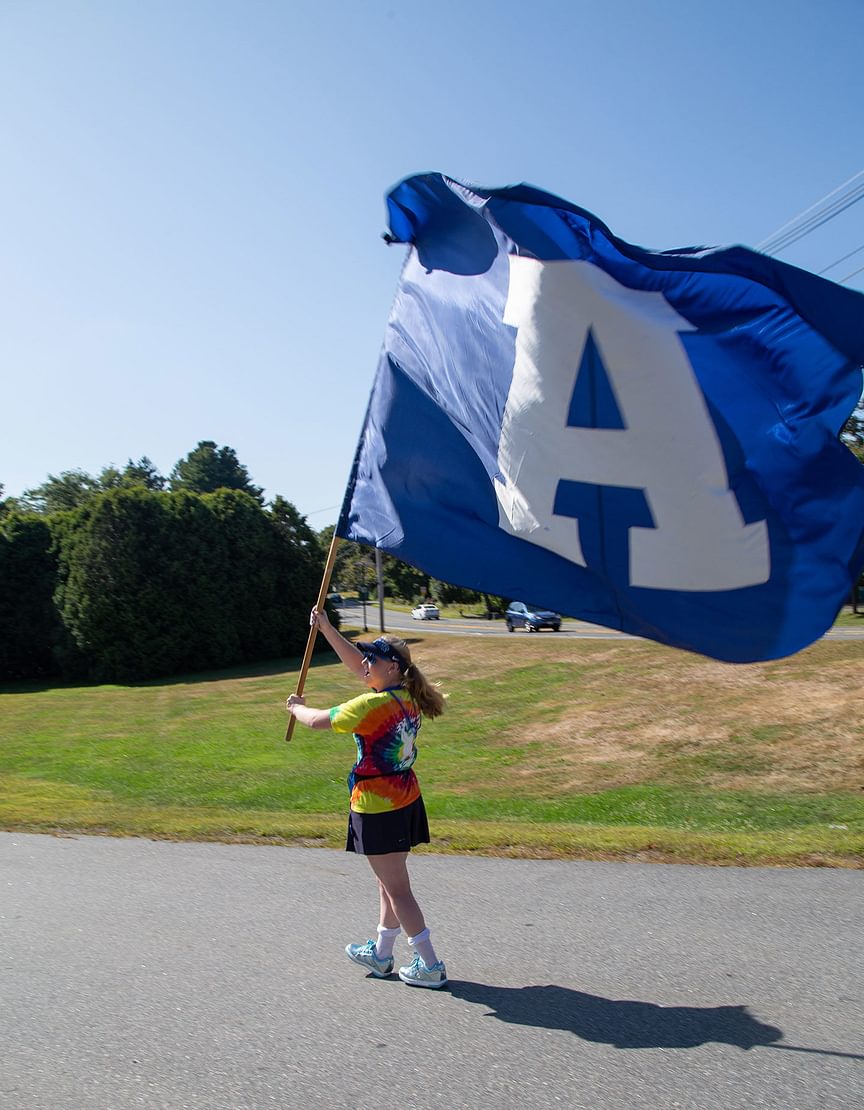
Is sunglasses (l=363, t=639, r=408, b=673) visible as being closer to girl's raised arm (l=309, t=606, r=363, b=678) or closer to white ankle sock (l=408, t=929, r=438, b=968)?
girl's raised arm (l=309, t=606, r=363, b=678)

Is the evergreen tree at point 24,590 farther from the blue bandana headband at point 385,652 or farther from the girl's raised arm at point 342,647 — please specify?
the blue bandana headband at point 385,652

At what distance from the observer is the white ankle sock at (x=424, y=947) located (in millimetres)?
4379

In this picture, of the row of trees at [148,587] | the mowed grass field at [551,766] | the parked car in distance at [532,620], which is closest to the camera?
the mowed grass field at [551,766]

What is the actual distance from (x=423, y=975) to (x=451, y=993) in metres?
0.16

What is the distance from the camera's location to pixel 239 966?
181 inches

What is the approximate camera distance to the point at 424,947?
438 centimetres

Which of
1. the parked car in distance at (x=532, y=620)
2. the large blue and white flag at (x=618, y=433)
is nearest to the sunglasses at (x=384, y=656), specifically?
the large blue and white flag at (x=618, y=433)

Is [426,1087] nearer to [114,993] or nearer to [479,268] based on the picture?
[114,993]

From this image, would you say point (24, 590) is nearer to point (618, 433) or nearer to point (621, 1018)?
point (618, 433)

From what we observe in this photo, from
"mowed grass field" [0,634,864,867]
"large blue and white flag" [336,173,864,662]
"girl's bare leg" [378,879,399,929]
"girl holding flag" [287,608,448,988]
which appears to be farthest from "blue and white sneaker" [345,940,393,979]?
"mowed grass field" [0,634,864,867]

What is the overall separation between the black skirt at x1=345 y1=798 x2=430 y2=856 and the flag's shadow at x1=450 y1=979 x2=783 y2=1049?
689 mm

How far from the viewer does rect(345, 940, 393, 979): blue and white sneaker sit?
177 inches

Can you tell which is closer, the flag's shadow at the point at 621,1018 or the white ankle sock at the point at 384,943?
the flag's shadow at the point at 621,1018

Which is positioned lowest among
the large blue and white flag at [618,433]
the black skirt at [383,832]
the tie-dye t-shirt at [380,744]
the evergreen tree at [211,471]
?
the black skirt at [383,832]
